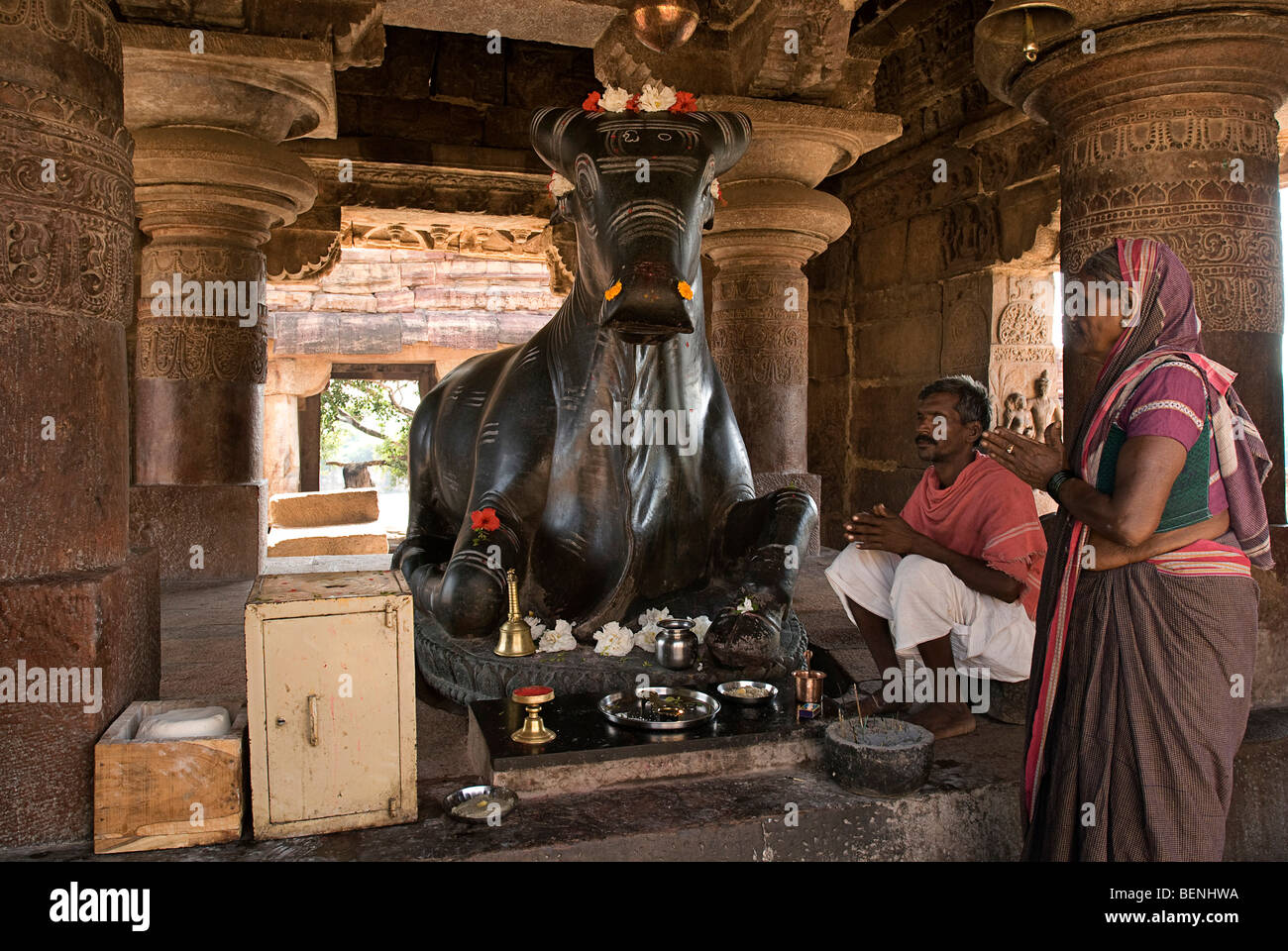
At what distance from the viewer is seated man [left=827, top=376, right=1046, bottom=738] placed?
9.06ft

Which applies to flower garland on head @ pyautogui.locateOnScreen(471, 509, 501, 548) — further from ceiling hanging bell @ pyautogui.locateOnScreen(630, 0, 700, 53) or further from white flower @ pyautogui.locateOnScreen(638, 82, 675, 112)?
ceiling hanging bell @ pyautogui.locateOnScreen(630, 0, 700, 53)

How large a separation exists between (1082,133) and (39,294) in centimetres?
323

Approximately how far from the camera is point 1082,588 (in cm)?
217

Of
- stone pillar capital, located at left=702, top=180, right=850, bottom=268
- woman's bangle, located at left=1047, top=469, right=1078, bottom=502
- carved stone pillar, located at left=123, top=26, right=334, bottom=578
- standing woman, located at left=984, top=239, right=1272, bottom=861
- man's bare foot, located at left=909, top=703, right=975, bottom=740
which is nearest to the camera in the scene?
standing woman, located at left=984, top=239, right=1272, bottom=861

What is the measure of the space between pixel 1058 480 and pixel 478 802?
1508 millimetres

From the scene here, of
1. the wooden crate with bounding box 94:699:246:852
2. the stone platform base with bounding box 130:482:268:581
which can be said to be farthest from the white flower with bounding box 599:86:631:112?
the stone platform base with bounding box 130:482:268:581

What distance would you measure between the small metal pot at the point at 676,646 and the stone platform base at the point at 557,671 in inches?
0.9

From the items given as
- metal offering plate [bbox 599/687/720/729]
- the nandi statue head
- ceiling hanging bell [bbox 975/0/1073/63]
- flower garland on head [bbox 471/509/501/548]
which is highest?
ceiling hanging bell [bbox 975/0/1073/63]

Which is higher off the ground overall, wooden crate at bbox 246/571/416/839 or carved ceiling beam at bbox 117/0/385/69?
carved ceiling beam at bbox 117/0/385/69

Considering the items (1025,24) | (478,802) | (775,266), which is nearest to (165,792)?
(478,802)

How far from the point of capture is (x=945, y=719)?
107 inches

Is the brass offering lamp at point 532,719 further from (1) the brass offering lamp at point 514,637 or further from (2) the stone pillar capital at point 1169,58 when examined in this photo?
(2) the stone pillar capital at point 1169,58

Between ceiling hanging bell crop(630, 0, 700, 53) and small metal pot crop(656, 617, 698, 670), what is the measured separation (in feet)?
8.73

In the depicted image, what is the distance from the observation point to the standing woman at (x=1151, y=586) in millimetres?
1993
